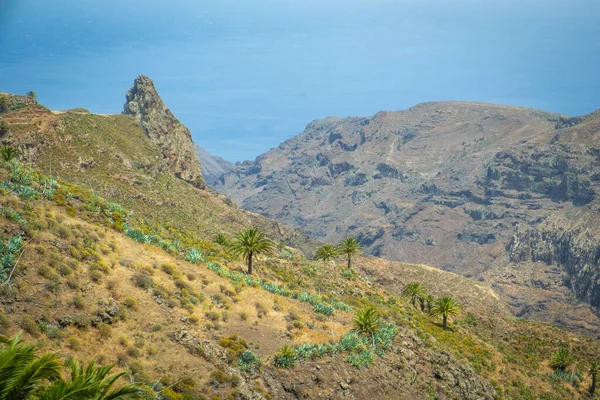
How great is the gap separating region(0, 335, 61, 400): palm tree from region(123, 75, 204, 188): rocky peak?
148m

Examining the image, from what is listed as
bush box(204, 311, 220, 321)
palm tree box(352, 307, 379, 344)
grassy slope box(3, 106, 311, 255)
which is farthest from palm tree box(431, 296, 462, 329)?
grassy slope box(3, 106, 311, 255)

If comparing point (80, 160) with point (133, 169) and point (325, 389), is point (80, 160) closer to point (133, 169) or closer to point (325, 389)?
point (133, 169)

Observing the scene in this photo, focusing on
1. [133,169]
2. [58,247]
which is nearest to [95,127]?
[133,169]

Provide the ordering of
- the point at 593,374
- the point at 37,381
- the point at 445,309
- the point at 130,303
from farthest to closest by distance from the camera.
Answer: the point at 445,309 < the point at 593,374 < the point at 130,303 < the point at 37,381

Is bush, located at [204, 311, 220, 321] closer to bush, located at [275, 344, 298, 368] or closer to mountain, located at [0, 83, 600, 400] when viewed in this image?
mountain, located at [0, 83, 600, 400]

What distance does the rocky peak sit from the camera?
16312cm

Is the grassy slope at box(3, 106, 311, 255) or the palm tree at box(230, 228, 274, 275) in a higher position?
the grassy slope at box(3, 106, 311, 255)

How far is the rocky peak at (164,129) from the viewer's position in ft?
535

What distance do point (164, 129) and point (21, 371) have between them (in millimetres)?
166051

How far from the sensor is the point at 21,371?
533 inches

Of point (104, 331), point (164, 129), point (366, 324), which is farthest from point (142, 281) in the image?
point (164, 129)

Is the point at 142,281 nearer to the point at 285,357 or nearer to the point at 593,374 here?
the point at 285,357

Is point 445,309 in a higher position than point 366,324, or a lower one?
lower

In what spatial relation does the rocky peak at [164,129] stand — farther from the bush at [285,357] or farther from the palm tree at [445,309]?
the bush at [285,357]
